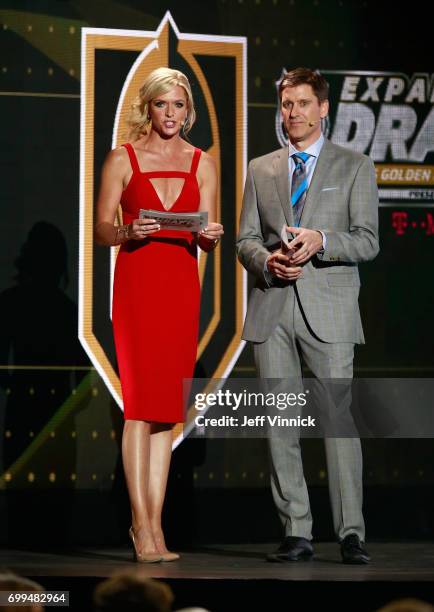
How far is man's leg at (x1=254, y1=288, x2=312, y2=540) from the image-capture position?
13.4ft

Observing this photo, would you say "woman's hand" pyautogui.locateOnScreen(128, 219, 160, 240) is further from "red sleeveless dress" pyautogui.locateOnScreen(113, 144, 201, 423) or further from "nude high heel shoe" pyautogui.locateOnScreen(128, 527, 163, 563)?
"nude high heel shoe" pyautogui.locateOnScreen(128, 527, 163, 563)

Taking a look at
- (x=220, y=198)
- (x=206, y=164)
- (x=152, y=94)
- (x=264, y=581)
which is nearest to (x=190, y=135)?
(x=220, y=198)

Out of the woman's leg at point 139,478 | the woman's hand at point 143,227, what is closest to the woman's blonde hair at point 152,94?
the woman's hand at point 143,227

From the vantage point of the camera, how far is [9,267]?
204 inches

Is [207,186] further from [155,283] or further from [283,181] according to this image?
[155,283]

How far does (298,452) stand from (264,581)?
0.79 meters

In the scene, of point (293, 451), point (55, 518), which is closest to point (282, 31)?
point (293, 451)

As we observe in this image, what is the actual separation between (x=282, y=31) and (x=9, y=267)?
179cm

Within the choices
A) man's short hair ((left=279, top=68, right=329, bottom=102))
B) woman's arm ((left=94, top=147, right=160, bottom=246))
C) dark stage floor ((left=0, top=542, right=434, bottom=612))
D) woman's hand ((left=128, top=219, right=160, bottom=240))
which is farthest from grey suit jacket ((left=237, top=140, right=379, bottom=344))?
dark stage floor ((left=0, top=542, right=434, bottom=612))

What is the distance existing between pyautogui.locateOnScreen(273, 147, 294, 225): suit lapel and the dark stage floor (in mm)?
1336

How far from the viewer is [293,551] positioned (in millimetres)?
4062

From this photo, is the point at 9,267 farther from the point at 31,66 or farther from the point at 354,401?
the point at 354,401

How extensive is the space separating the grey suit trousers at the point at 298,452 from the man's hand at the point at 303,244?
0.18 metres

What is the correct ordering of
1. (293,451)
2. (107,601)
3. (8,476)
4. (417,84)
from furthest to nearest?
(417,84), (8,476), (293,451), (107,601)
